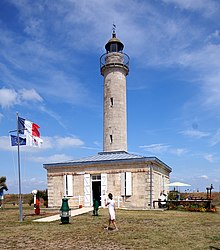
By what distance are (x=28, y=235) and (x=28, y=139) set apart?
6324 millimetres

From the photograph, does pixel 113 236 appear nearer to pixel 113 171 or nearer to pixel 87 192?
pixel 113 171

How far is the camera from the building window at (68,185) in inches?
911

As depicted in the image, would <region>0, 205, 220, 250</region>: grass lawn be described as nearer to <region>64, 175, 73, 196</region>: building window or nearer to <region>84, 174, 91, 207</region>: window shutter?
<region>84, 174, 91, 207</region>: window shutter

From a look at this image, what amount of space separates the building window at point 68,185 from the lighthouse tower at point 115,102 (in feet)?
15.6

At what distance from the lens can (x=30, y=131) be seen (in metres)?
16.0

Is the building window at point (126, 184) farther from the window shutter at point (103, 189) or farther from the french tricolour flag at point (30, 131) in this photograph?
the french tricolour flag at point (30, 131)

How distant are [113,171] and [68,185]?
362 cm

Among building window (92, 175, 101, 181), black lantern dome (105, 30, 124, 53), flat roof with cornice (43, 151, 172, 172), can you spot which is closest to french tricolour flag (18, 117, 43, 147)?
flat roof with cornice (43, 151, 172, 172)

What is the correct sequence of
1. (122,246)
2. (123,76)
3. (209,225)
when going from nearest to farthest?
(122,246), (209,225), (123,76)

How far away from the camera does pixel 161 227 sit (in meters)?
12.1

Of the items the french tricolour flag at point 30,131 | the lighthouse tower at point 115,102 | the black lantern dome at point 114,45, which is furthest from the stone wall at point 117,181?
the black lantern dome at point 114,45

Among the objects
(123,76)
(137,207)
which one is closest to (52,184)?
(137,207)

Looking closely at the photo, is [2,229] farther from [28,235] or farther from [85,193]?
[85,193]

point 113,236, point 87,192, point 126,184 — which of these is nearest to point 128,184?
point 126,184
